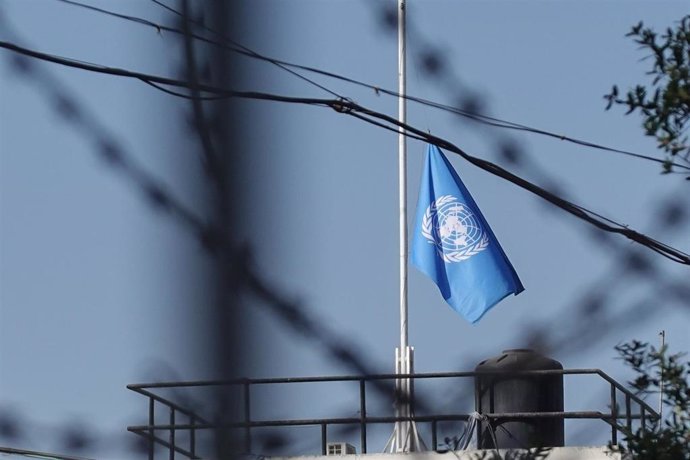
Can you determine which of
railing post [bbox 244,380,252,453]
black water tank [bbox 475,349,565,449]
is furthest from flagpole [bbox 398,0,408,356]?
railing post [bbox 244,380,252,453]

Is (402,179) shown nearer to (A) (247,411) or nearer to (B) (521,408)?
(B) (521,408)

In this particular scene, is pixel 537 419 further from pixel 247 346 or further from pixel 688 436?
pixel 247 346

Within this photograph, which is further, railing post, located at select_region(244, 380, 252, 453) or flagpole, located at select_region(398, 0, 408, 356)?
flagpole, located at select_region(398, 0, 408, 356)

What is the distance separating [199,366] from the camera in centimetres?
155

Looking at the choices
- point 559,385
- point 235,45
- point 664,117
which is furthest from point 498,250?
point 235,45

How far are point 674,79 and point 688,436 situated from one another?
1.25m

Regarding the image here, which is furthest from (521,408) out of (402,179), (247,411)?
(247,411)

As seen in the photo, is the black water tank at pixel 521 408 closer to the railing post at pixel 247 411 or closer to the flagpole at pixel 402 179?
the flagpole at pixel 402 179

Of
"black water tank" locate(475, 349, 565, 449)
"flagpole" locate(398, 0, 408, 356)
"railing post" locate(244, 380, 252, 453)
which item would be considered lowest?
"railing post" locate(244, 380, 252, 453)

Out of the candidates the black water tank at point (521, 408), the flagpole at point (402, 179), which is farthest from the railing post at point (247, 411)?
the flagpole at point (402, 179)

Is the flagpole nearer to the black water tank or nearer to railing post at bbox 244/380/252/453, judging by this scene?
the black water tank

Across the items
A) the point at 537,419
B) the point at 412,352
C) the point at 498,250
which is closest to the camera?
the point at 537,419

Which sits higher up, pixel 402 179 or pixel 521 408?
pixel 402 179

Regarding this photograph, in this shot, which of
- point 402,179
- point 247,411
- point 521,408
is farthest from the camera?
point 402,179
